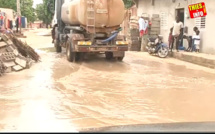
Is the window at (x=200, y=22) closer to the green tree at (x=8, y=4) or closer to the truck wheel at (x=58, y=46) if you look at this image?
the truck wheel at (x=58, y=46)

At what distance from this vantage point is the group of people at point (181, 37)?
1336cm

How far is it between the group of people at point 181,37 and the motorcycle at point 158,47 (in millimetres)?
573

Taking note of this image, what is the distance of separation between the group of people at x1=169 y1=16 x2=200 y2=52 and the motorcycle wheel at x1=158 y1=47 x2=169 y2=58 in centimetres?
56

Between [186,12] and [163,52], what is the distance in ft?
7.89

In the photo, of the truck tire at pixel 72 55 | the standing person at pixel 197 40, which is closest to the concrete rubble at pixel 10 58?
the truck tire at pixel 72 55

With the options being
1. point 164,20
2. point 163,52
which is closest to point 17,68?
point 163,52

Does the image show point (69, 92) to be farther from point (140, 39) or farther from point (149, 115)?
point (140, 39)

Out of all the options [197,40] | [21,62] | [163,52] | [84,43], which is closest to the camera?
[21,62]

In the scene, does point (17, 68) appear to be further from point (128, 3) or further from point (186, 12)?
point (128, 3)

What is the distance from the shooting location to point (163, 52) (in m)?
14.2

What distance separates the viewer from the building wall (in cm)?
1285

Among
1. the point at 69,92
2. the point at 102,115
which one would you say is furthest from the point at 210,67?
the point at 102,115

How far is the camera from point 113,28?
38.2 feet

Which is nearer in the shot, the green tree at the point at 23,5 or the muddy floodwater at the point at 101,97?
the muddy floodwater at the point at 101,97
